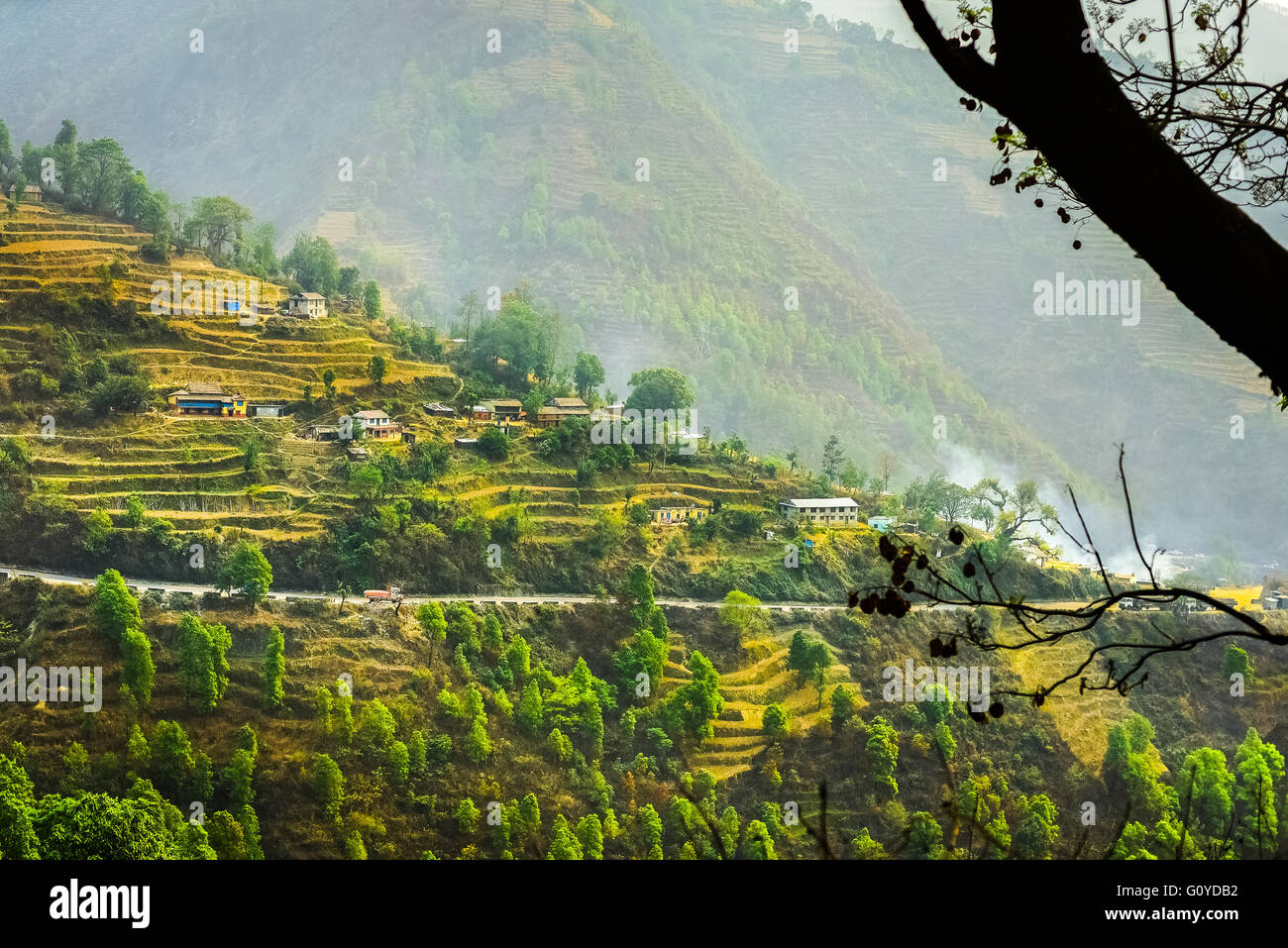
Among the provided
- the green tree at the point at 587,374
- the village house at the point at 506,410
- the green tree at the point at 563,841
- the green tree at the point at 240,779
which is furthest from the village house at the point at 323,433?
the green tree at the point at 563,841

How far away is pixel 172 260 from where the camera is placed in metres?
23.8

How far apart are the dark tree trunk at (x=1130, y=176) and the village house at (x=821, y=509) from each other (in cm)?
2013

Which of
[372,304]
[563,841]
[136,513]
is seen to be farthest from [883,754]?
[372,304]

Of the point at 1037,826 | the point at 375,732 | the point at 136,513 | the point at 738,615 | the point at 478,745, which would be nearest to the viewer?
the point at 375,732

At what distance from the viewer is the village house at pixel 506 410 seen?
71.6ft

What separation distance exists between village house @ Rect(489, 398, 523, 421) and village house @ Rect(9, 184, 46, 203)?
10.1 metres

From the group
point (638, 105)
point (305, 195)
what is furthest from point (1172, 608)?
point (305, 195)

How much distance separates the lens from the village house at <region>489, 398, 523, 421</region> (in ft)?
71.6

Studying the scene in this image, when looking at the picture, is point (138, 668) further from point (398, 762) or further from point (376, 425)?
point (376, 425)

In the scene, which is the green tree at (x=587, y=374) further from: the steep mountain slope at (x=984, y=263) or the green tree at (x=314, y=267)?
the steep mountain slope at (x=984, y=263)

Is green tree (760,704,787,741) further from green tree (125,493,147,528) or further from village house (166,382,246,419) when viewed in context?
village house (166,382,246,419)

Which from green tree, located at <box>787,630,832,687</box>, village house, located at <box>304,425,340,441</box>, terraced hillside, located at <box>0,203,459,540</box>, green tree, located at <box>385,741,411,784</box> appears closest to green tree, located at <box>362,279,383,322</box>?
terraced hillside, located at <box>0,203,459,540</box>

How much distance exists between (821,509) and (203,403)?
371 inches

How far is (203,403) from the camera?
2005 centimetres
